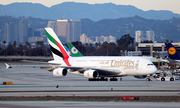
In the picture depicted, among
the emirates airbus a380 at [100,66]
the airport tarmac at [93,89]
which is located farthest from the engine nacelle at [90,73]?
the airport tarmac at [93,89]

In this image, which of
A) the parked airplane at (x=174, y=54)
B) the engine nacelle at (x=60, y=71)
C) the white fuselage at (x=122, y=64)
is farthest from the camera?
the parked airplane at (x=174, y=54)

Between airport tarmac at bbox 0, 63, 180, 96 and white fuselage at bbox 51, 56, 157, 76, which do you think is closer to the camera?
airport tarmac at bbox 0, 63, 180, 96

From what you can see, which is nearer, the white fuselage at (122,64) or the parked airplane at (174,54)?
the white fuselage at (122,64)

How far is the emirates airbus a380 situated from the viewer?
55.0 m

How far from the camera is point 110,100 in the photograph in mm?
28984

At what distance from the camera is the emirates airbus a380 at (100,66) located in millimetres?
55000

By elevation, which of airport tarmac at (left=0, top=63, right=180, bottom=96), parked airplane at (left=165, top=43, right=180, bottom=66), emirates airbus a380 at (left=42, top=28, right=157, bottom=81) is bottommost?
airport tarmac at (left=0, top=63, right=180, bottom=96)

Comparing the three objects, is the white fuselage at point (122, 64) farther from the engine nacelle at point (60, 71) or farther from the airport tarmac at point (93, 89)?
the airport tarmac at point (93, 89)

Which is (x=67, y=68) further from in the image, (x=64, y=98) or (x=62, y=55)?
(x=64, y=98)

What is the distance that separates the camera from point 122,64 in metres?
56.2

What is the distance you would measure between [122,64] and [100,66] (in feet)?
14.8

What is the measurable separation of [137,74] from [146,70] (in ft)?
6.40

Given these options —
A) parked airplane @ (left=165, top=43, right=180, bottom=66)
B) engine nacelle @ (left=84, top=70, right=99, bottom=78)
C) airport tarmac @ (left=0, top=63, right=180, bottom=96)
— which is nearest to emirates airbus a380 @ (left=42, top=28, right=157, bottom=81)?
engine nacelle @ (left=84, top=70, right=99, bottom=78)

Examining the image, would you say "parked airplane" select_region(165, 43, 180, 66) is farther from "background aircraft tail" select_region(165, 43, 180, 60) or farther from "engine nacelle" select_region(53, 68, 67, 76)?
"engine nacelle" select_region(53, 68, 67, 76)
